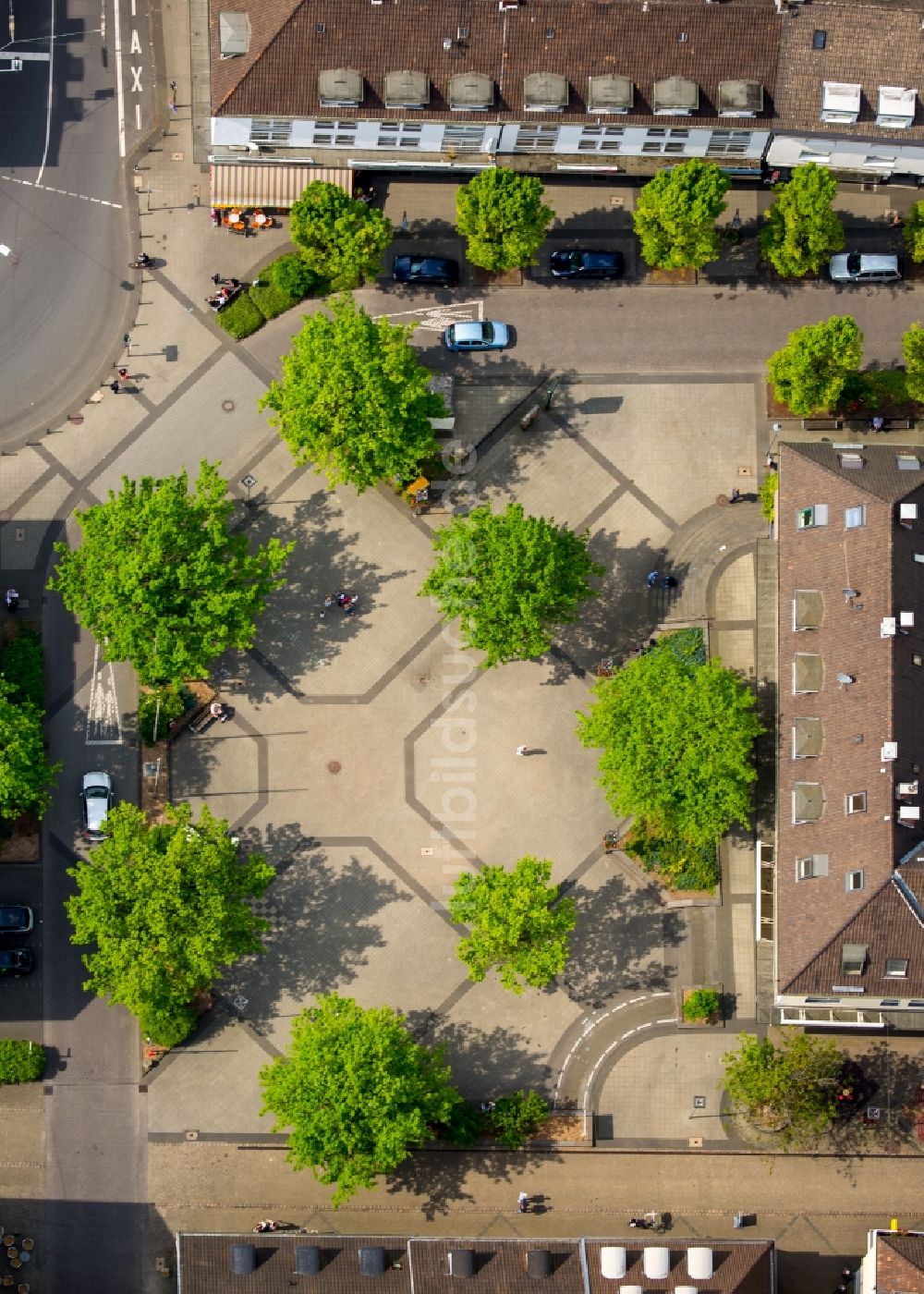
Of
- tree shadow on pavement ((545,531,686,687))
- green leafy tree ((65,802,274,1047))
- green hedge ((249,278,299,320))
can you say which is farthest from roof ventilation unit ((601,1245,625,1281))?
green hedge ((249,278,299,320))

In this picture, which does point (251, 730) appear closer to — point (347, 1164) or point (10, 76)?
point (347, 1164)

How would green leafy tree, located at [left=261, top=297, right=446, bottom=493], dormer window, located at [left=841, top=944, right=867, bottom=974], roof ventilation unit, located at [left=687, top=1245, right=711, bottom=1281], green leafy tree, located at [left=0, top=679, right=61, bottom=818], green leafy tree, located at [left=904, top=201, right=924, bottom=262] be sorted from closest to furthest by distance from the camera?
dormer window, located at [left=841, top=944, right=867, bottom=974] < roof ventilation unit, located at [left=687, top=1245, right=711, bottom=1281] < green leafy tree, located at [left=0, top=679, right=61, bottom=818] < green leafy tree, located at [left=261, top=297, right=446, bottom=493] < green leafy tree, located at [left=904, top=201, right=924, bottom=262]

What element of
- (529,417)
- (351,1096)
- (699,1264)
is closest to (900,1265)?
(699,1264)

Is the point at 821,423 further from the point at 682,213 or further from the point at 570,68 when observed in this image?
the point at 570,68

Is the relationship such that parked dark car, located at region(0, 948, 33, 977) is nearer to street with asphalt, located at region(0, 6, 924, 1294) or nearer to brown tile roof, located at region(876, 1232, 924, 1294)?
street with asphalt, located at region(0, 6, 924, 1294)

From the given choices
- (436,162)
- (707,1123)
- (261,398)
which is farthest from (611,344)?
(707,1123)

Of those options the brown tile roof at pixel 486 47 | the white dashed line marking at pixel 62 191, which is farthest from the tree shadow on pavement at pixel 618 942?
the white dashed line marking at pixel 62 191
